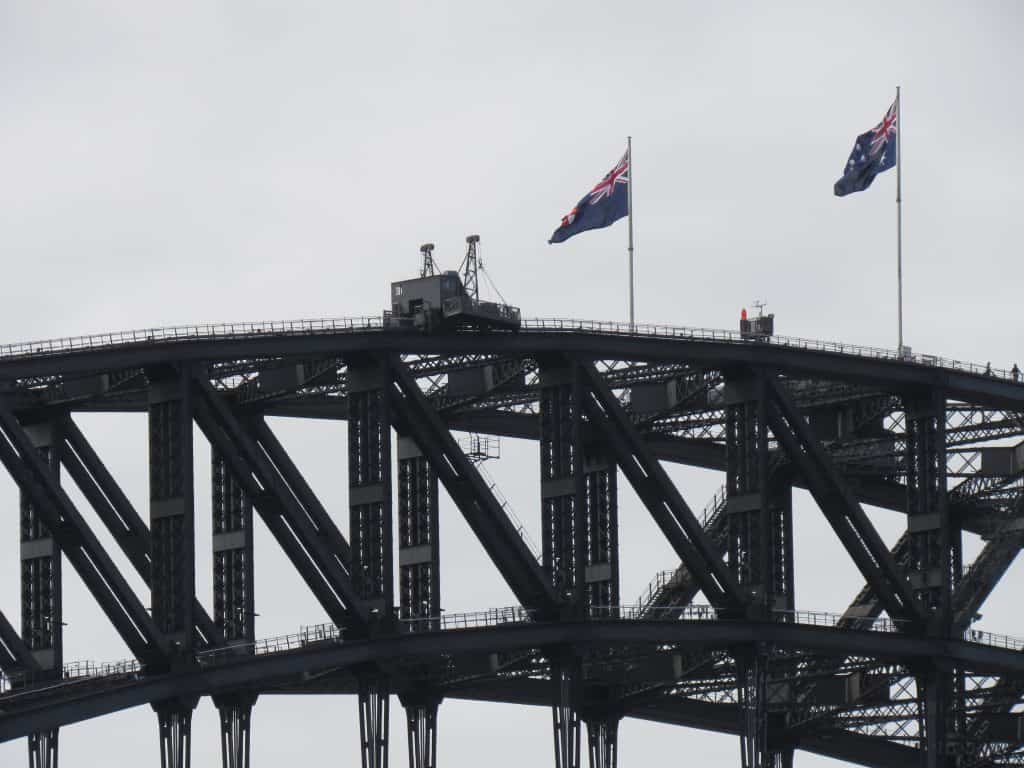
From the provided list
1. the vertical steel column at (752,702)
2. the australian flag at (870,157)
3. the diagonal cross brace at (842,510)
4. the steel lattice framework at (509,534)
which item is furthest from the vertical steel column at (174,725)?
the australian flag at (870,157)

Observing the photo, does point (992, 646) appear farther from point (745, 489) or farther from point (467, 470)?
point (467, 470)

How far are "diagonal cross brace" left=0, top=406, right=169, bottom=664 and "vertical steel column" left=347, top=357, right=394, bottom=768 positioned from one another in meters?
10.3

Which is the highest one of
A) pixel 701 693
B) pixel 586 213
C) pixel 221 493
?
pixel 586 213

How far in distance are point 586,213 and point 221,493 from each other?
2214cm

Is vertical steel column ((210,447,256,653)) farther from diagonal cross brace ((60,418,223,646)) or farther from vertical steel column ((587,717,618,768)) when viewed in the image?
vertical steel column ((587,717,618,768))

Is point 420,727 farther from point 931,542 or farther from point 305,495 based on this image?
point 931,542

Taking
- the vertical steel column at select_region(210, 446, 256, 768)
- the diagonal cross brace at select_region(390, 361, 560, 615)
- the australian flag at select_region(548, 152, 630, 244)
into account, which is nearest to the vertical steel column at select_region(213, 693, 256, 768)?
the vertical steel column at select_region(210, 446, 256, 768)

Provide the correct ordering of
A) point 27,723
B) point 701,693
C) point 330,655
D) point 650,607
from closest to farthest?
point 27,723, point 330,655, point 650,607, point 701,693

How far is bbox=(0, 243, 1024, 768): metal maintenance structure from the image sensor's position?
5113 inches

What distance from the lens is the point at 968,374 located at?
15125 centimetres

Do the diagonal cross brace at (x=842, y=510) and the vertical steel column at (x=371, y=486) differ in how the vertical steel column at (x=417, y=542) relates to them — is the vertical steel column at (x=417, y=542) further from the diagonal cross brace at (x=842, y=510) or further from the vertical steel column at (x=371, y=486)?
the diagonal cross brace at (x=842, y=510)

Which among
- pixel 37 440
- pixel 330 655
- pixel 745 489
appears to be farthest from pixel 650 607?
pixel 37 440

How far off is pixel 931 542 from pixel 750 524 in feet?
35.4

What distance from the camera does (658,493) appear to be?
461ft
